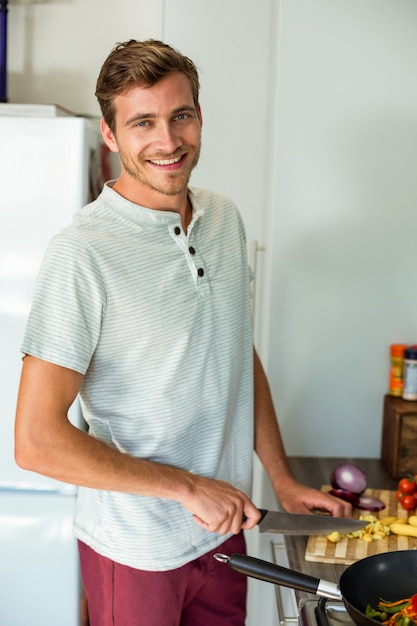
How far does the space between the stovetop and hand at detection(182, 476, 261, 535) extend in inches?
6.2

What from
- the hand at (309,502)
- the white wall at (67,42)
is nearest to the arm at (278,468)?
the hand at (309,502)

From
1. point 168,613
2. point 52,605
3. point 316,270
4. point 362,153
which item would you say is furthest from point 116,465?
point 52,605

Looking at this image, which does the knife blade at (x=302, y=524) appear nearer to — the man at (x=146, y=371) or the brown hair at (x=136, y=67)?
the man at (x=146, y=371)

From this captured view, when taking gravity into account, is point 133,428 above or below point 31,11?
below

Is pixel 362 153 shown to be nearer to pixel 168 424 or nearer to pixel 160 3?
pixel 160 3

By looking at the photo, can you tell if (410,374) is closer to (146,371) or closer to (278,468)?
(278,468)

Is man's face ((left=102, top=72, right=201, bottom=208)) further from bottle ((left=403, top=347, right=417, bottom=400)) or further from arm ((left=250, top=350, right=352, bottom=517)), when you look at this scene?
bottle ((left=403, top=347, right=417, bottom=400))

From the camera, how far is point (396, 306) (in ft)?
6.72

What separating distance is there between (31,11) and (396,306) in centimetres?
148

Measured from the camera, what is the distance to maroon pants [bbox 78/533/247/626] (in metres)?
1.41

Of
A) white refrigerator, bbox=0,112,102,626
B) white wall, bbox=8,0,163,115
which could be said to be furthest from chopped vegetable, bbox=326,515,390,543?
white wall, bbox=8,0,163,115

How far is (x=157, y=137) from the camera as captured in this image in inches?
53.7

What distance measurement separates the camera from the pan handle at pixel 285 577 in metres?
1.16

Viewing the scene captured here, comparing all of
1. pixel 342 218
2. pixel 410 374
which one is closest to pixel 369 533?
pixel 410 374
